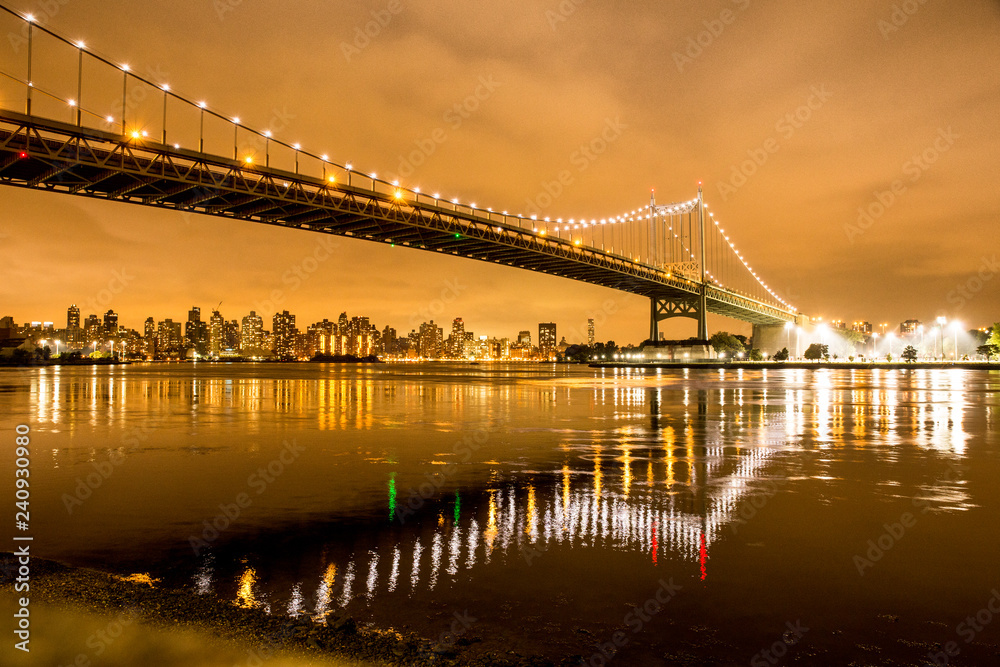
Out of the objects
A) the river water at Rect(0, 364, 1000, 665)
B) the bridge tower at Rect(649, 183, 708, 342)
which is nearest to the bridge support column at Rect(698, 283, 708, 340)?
the bridge tower at Rect(649, 183, 708, 342)

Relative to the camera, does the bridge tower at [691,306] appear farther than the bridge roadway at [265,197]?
Yes

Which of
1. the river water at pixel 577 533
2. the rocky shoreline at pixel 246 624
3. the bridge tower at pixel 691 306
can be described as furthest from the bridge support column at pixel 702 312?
the rocky shoreline at pixel 246 624

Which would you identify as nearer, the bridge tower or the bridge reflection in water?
the bridge reflection in water

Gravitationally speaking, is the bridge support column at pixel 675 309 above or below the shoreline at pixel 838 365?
above

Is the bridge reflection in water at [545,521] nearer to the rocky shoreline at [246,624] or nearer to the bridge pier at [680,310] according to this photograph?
the rocky shoreline at [246,624]

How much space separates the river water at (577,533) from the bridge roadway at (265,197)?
2886cm

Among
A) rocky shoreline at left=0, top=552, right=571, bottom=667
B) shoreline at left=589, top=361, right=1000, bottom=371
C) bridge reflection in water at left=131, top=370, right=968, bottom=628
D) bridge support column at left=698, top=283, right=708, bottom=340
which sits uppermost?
bridge support column at left=698, top=283, right=708, bottom=340

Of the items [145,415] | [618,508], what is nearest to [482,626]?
[618,508]

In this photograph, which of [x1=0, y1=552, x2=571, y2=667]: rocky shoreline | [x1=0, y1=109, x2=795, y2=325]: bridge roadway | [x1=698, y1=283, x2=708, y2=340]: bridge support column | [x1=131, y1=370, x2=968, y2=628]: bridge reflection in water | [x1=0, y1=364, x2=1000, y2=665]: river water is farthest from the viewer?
[x1=698, y1=283, x2=708, y2=340]: bridge support column

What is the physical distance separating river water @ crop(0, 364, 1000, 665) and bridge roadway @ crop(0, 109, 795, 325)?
28.9m

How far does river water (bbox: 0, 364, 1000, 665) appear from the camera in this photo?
12.9 feet

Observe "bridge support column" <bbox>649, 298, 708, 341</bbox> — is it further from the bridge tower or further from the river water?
the river water

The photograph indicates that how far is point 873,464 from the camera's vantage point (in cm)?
962

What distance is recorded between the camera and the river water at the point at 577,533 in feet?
12.9
